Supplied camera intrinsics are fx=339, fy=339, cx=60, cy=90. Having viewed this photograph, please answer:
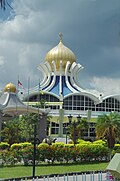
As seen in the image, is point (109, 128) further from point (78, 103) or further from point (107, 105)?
point (107, 105)

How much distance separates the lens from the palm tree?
100 feet

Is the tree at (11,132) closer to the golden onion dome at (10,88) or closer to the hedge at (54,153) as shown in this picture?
the golden onion dome at (10,88)

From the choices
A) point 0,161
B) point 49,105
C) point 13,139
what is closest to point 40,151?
point 0,161

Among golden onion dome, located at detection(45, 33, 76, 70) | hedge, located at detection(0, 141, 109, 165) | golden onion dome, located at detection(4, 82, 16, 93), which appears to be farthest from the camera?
golden onion dome, located at detection(45, 33, 76, 70)

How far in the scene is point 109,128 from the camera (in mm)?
30828

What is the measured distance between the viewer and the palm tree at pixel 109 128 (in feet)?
100

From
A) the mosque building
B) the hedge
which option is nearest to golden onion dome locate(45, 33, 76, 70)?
the mosque building

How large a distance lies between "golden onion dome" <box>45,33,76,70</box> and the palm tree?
146 ft

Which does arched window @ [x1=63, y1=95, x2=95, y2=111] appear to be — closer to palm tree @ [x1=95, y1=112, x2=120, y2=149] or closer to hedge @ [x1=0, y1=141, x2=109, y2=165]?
palm tree @ [x1=95, y1=112, x2=120, y2=149]

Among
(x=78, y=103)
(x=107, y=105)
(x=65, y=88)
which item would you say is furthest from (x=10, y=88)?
(x=107, y=105)

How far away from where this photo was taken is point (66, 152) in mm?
23859

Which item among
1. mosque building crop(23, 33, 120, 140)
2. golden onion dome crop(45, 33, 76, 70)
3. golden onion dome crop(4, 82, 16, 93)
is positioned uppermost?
golden onion dome crop(45, 33, 76, 70)

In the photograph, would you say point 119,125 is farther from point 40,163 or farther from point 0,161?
point 0,161

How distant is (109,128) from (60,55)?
4578 cm
